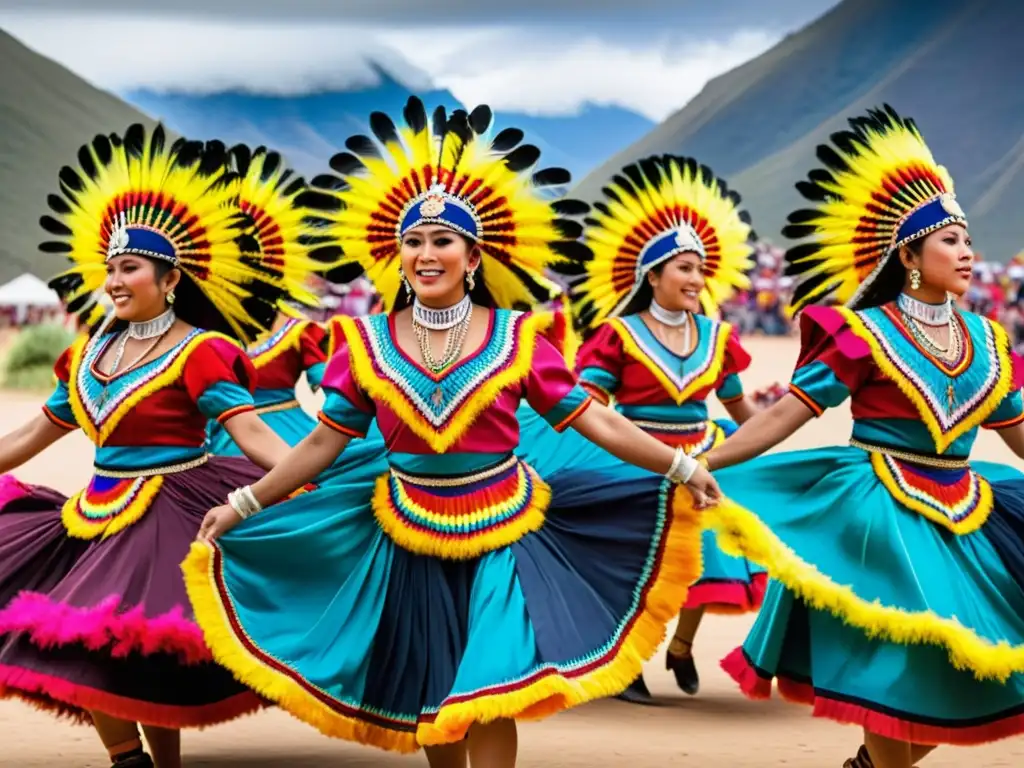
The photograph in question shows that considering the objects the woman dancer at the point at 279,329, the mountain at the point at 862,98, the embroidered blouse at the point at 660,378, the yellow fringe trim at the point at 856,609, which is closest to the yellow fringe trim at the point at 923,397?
the yellow fringe trim at the point at 856,609

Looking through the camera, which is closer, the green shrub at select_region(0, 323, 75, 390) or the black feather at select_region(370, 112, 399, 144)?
the black feather at select_region(370, 112, 399, 144)

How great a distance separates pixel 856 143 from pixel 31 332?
25890 millimetres

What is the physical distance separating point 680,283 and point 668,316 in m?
0.18

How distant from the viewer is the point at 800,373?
18.1 ft

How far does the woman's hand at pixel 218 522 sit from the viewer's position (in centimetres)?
518

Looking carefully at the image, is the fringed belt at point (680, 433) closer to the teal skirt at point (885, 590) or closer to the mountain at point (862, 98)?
the teal skirt at point (885, 590)

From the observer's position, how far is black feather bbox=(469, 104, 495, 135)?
555cm

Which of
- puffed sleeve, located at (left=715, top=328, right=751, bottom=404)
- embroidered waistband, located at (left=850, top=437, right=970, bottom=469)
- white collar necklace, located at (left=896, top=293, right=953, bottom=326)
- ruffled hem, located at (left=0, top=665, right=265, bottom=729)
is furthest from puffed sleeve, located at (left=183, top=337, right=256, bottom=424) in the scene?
puffed sleeve, located at (left=715, top=328, right=751, bottom=404)

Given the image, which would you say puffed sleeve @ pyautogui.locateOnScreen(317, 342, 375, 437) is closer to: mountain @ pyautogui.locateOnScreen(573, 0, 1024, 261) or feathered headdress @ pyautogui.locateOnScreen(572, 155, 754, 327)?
feathered headdress @ pyautogui.locateOnScreen(572, 155, 754, 327)

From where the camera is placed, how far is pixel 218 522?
5184 millimetres

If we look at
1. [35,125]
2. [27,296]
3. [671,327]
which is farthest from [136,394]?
[35,125]

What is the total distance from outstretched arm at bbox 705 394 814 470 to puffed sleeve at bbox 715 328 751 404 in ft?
→ 7.80

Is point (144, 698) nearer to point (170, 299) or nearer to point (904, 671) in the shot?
point (170, 299)

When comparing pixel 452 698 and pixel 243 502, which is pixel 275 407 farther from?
pixel 452 698
